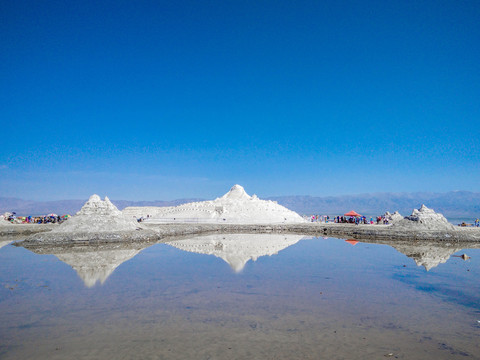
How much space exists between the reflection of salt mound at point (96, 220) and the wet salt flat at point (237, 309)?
687 centimetres

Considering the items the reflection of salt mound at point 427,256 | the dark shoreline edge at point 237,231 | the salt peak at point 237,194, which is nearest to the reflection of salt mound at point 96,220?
the dark shoreline edge at point 237,231

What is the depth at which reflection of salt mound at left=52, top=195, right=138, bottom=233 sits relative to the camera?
65.7ft

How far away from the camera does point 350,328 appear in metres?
6.01

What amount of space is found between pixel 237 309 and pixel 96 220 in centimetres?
1664

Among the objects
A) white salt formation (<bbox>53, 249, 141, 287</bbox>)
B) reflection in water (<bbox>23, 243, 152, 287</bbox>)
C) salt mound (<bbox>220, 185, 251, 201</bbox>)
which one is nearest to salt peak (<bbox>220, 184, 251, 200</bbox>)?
salt mound (<bbox>220, 185, 251, 201</bbox>)

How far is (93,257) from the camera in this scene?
1423 centimetres

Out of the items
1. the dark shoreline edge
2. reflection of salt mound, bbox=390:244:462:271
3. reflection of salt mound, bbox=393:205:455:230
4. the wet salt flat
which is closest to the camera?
the wet salt flat

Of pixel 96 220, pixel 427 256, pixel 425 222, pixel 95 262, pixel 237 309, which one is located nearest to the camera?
pixel 237 309

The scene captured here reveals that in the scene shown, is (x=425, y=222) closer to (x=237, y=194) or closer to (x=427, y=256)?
(x=427, y=256)

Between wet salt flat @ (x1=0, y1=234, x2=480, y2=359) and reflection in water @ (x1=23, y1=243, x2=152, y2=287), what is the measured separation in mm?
108

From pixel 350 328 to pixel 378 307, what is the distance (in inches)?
68.5

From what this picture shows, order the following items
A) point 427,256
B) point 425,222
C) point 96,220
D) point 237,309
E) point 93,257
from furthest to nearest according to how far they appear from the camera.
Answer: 1. point 425,222
2. point 96,220
3. point 427,256
4. point 93,257
5. point 237,309

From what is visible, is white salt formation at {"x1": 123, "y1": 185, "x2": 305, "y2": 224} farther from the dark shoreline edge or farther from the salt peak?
the dark shoreline edge

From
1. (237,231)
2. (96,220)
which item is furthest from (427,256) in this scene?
(96,220)
